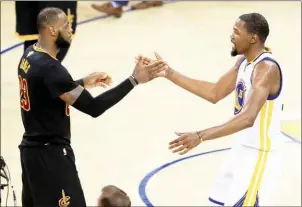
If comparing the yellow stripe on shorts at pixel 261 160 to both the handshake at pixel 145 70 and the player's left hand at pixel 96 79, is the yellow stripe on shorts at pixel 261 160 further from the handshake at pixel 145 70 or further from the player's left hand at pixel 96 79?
the player's left hand at pixel 96 79

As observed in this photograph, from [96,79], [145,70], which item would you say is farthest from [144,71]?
[96,79]

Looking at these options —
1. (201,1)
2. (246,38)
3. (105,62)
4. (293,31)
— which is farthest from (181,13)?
(246,38)

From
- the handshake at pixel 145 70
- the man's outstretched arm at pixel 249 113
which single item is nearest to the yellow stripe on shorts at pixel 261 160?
the man's outstretched arm at pixel 249 113

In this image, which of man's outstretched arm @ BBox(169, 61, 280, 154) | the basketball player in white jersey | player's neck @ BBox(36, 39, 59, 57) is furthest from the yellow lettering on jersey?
man's outstretched arm @ BBox(169, 61, 280, 154)

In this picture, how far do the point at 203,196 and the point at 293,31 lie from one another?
655cm

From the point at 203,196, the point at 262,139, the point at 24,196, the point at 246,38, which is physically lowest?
the point at 203,196

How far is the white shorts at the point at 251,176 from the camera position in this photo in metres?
4.92

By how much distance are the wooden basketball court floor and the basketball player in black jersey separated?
6.07 feet

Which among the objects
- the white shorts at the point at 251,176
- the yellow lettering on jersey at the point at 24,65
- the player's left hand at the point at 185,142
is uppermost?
the yellow lettering on jersey at the point at 24,65

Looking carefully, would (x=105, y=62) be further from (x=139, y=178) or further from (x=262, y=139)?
(x=262, y=139)

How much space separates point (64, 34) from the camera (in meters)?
4.65

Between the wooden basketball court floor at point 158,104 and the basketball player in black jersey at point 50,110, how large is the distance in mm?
1849

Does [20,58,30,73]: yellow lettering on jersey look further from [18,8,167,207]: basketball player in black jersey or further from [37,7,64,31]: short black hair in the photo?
[37,7,64,31]: short black hair

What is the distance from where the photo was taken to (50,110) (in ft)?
14.9
